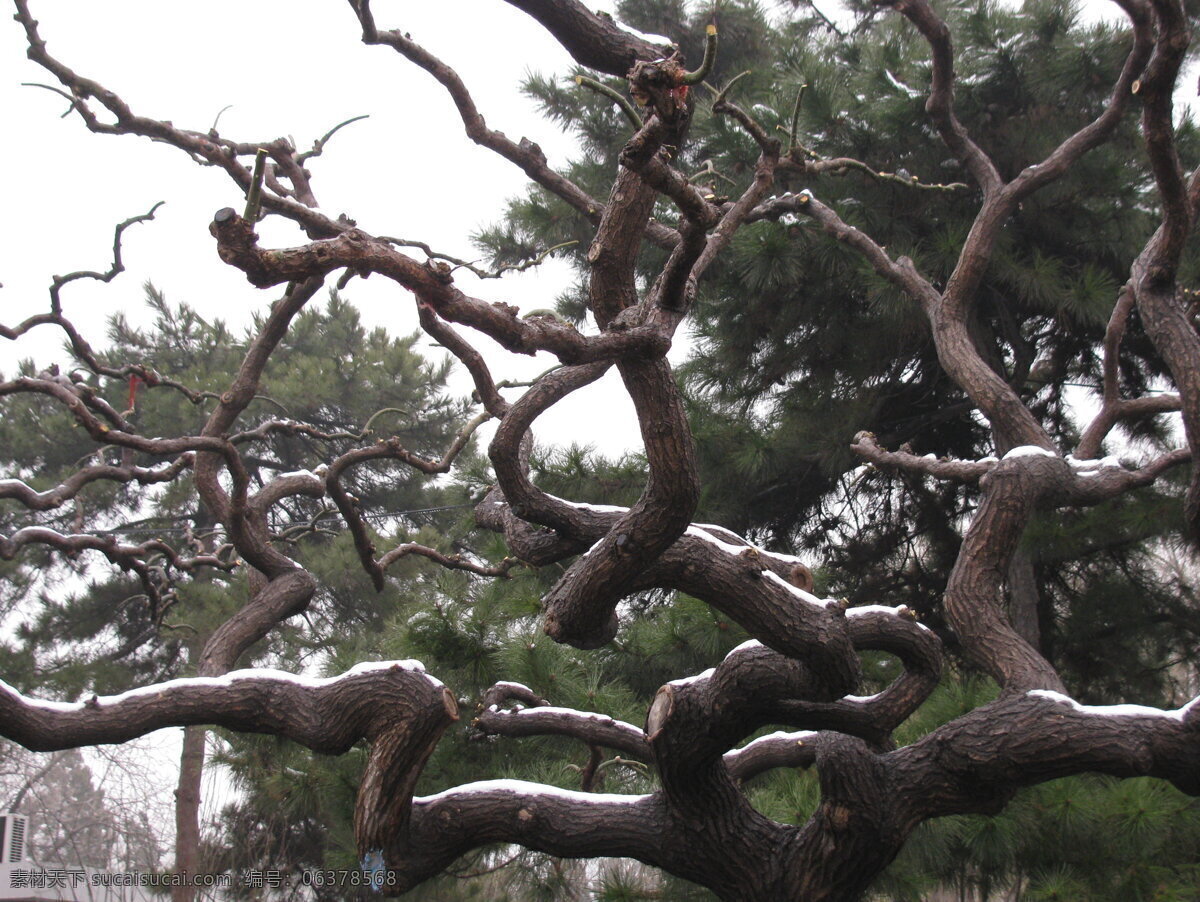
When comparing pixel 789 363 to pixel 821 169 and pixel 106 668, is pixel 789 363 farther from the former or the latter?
pixel 106 668

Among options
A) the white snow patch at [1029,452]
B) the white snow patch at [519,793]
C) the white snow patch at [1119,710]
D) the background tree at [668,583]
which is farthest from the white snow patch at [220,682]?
the white snow patch at [1029,452]

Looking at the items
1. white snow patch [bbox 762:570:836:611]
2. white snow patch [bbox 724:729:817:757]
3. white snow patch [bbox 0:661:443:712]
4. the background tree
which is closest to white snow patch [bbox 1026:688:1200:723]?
the background tree

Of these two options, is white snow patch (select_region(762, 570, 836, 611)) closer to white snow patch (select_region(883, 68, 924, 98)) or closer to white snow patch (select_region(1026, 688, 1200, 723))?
white snow patch (select_region(1026, 688, 1200, 723))

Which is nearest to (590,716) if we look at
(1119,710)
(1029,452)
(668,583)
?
(668,583)

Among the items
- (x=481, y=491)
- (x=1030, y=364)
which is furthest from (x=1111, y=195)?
(x=481, y=491)

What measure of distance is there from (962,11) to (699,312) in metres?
1.92

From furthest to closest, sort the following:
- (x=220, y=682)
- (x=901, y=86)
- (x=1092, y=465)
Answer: (x=901, y=86), (x=1092, y=465), (x=220, y=682)

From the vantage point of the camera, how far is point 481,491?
15.1 ft

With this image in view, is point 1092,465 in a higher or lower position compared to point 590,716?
higher

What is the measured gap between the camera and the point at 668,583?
2355mm

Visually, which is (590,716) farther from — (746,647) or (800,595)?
Answer: (800,595)

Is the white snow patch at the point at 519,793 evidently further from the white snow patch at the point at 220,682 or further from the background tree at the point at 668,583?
the white snow patch at the point at 220,682

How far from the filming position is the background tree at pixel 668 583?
1956mm

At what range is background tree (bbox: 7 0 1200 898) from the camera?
77.0 inches
